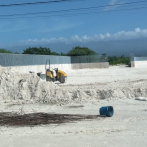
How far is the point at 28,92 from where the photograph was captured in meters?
18.3

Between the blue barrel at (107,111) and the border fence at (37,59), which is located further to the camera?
the border fence at (37,59)

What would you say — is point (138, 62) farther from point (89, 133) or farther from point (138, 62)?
point (89, 133)

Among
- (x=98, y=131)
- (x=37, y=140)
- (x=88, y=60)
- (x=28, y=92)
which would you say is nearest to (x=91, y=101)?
(x=28, y=92)

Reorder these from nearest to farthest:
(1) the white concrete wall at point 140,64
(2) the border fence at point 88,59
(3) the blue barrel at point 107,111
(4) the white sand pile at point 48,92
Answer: (3) the blue barrel at point 107,111 → (4) the white sand pile at point 48,92 → (2) the border fence at point 88,59 → (1) the white concrete wall at point 140,64

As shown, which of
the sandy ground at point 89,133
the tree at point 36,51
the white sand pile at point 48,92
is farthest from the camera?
the tree at point 36,51

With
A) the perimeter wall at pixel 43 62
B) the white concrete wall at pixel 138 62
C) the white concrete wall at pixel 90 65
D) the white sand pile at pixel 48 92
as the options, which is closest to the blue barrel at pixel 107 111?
the white sand pile at pixel 48 92

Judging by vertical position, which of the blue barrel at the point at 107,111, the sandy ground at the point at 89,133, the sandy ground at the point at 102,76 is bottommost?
the sandy ground at the point at 89,133

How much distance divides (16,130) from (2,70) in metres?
10.1

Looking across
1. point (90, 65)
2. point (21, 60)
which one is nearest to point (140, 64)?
point (90, 65)

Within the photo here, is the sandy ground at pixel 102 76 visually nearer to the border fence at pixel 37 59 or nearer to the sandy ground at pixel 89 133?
the border fence at pixel 37 59

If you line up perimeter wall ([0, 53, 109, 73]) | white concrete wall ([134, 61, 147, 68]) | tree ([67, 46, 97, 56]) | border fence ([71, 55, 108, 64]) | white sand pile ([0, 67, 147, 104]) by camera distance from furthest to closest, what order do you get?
tree ([67, 46, 97, 56]) < white concrete wall ([134, 61, 147, 68]) < border fence ([71, 55, 108, 64]) < perimeter wall ([0, 53, 109, 73]) < white sand pile ([0, 67, 147, 104])

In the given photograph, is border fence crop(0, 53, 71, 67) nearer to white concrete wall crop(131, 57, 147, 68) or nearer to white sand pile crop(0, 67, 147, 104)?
white sand pile crop(0, 67, 147, 104)

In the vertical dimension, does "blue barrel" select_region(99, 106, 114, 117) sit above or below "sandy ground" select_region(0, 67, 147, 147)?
above

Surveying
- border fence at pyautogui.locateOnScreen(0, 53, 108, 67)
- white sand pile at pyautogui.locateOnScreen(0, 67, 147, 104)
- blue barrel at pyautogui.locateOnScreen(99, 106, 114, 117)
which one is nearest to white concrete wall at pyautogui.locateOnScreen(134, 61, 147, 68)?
border fence at pyautogui.locateOnScreen(0, 53, 108, 67)
